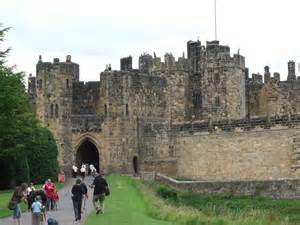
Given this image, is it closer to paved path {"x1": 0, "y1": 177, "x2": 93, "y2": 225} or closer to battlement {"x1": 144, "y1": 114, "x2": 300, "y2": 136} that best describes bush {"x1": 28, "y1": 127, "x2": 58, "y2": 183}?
battlement {"x1": 144, "y1": 114, "x2": 300, "y2": 136}

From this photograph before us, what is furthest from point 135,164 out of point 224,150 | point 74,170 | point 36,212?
point 36,212

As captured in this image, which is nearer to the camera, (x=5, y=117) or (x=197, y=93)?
(x=5, y=117)

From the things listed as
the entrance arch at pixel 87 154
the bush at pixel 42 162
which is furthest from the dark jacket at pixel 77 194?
the entrance arch at pixel 87 154

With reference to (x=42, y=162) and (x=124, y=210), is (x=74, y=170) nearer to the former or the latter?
(x=42, y=162)

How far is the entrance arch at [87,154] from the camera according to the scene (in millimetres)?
69688

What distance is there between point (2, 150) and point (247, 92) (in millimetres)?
35099

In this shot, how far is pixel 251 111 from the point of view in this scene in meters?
79.7

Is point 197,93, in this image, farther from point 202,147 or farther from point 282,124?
point 282,124

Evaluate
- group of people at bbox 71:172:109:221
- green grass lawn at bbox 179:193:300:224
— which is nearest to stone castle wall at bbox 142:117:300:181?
green grass lawn at bbox 179:193:300:224

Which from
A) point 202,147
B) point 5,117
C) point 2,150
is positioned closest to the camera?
point 5,117

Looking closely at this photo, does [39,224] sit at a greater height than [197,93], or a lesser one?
lesser

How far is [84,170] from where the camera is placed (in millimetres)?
63906

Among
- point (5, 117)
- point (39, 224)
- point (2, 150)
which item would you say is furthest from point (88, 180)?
point (39, 224)

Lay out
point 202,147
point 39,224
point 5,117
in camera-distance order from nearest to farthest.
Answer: point 39,224, point 5,117, point 202,147
